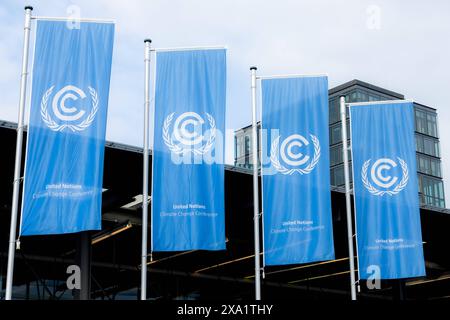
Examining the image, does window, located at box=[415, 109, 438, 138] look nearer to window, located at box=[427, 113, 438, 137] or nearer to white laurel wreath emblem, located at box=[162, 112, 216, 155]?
window, located at box=[427, 113, 438, 137]

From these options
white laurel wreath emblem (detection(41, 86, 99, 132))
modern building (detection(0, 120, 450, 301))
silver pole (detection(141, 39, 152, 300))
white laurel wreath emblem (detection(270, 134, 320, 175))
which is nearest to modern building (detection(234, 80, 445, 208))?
modern building (detection(0, 120, 450, 301))

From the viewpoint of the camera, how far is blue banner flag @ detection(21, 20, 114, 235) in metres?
18.5

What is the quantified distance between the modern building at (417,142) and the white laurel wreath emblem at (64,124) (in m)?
80.6

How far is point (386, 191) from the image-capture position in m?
23.0

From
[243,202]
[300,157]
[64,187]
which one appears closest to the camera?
[64,187]

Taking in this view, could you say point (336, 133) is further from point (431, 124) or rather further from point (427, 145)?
point (431, 124)

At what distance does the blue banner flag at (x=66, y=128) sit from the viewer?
18469 mm

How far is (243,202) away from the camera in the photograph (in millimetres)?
28375

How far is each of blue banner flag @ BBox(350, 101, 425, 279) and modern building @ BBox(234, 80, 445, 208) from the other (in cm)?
7636

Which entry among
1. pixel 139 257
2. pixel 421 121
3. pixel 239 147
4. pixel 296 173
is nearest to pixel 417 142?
pixel 421 121

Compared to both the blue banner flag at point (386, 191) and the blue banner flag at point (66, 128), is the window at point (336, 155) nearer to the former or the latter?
the blue banner flag at point (386, 191)
